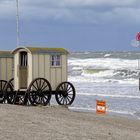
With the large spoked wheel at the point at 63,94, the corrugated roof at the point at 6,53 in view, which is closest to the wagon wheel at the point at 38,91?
the large spoked wheel at the point at 63,94

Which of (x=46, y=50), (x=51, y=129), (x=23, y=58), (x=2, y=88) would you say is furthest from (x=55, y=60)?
(x=51, y=129)

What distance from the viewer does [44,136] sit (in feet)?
35.5

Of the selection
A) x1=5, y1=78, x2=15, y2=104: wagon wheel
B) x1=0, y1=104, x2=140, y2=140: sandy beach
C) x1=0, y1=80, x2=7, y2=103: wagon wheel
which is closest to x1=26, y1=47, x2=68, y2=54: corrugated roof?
x1=5, y1=78, x2=15, y2=104: wagon wheel

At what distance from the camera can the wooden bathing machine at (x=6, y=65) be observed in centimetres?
2133

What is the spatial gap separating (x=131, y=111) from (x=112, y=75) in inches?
1278

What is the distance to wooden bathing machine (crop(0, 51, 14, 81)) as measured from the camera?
21.3 m

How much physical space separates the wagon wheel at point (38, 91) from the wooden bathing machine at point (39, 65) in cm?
32

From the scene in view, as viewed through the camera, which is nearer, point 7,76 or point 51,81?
point 51,81

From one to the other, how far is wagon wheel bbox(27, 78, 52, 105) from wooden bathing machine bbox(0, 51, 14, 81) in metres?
2.38

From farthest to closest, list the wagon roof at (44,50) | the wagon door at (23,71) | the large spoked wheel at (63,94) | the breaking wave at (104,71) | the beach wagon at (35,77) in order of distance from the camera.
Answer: the breaking wave at (104,71) → the large spoked wheel at (63,94) → the wagon door at (23,71) → the wagon roof at (44,50) → the beach wagon at (35,77)

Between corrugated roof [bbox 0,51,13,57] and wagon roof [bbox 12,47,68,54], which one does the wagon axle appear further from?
wagon roof [bbox 12,47,68,54]

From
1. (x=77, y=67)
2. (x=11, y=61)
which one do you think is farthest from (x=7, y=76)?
(x=77, y=67)

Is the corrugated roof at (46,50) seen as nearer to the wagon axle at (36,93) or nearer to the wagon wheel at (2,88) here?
the wagon axle at (36,93)

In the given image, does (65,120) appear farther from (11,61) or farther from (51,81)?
(11,61)
